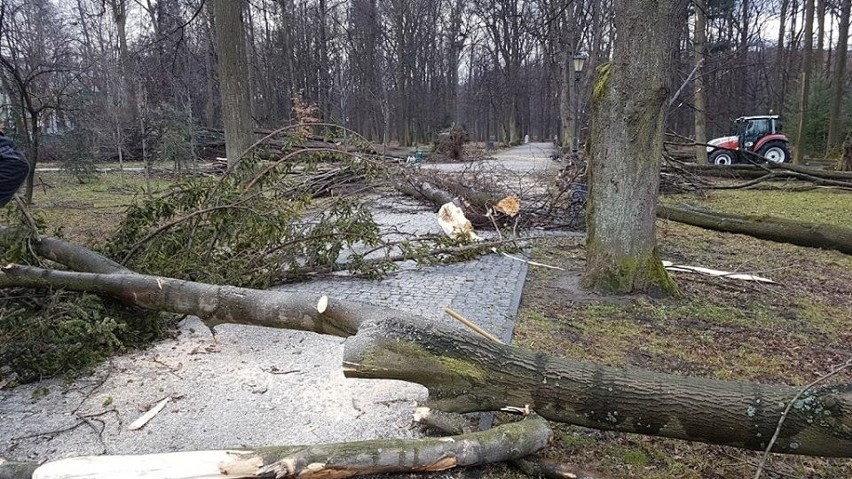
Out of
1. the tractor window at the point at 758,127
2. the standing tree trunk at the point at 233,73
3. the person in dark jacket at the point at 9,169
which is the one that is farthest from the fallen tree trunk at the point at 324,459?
the tractor window at the point at 758,127

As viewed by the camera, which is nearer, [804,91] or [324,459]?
[324,459]

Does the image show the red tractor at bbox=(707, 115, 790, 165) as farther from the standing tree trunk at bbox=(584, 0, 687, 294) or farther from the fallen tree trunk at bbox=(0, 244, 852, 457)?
the fallen tree trunk at bbox=(0, 244, 852, 457)

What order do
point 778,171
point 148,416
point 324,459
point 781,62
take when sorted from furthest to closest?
point 781,62 → point 778,171 → point 148,416 → point 324,459

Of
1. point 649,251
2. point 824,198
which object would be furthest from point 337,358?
point 824,198

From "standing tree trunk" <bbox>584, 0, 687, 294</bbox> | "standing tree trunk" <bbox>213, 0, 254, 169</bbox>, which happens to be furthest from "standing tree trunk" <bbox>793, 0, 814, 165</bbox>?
"standing tree trunk" <bbox>213, 0, 254, 169</bbox>

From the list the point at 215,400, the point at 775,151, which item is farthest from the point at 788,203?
the point at 215,400

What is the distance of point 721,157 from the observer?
20.1 m

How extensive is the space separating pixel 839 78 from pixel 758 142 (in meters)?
3.56

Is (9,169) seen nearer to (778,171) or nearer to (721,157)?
(778,171)

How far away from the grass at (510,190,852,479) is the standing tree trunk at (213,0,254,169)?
498cm

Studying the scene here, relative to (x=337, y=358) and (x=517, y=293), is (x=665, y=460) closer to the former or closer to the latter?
(x=337, y=358)

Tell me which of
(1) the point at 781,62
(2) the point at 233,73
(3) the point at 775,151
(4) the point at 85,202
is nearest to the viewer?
(2) the point at 233,73

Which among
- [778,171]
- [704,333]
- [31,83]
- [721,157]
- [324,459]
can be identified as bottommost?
[704,333]

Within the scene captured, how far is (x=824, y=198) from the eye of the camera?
12.3m
